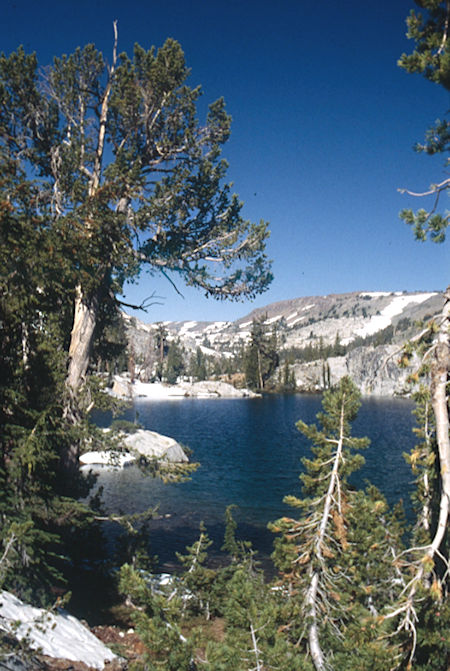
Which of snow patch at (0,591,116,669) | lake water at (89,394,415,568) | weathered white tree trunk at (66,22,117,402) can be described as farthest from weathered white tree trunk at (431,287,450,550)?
lake water at (89,394,415,568)

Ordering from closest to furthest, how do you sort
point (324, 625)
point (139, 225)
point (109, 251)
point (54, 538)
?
point (324, 625) < point (54, 538) < point (109, 251) < point (139, 225)

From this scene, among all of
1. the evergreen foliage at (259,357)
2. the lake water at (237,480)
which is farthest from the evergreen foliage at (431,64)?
the evergreen foliage at (259,357)

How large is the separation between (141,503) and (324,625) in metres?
18.4

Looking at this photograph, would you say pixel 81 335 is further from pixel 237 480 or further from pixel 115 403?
pixel 237 480

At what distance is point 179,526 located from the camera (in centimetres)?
1991

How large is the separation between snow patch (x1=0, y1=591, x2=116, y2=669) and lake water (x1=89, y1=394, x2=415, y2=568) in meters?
8.48

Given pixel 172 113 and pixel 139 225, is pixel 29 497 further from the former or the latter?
pixel 172 113

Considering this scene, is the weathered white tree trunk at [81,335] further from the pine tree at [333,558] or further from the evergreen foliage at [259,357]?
the evergreen foliage at [259,357]

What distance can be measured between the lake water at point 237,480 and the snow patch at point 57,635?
8.48 m

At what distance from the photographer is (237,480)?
2888cm

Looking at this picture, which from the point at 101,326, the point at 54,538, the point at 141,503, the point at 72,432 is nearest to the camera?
the point at 54,538

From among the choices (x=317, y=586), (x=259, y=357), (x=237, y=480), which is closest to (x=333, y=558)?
(x=317, y=586)

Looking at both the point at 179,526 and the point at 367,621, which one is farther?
the point at 179,526

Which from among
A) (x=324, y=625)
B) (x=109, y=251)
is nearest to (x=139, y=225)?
(x=109, y=251)
